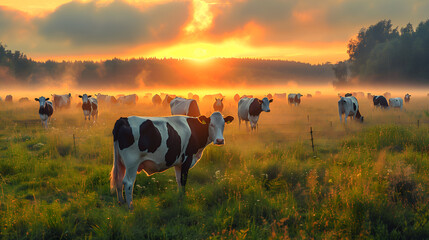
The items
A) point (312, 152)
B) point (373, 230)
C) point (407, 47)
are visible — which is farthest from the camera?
point (407, 47)

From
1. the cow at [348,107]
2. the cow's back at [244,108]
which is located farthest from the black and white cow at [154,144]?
the cow at [348,107]

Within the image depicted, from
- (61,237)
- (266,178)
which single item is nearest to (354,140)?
(266,178)

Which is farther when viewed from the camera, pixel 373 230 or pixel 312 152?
pixel 312 152

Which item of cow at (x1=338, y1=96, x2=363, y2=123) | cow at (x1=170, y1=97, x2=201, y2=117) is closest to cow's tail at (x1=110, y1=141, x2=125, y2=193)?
cow at (x1=170, y1=97, x2=201, y2=117)

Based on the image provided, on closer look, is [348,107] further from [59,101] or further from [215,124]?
[59,101]

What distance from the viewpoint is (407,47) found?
202 feet

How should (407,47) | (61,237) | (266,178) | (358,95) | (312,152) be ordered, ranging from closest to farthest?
(61,237) → (266,178) → (312,152) → (358,95) → (407,47)

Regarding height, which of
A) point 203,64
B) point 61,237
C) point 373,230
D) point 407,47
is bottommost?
point 373,230

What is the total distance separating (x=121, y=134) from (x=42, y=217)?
191 centimetres

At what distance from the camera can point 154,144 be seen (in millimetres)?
6344

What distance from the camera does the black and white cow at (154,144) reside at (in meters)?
6.11

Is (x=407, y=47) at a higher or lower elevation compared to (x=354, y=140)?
higher

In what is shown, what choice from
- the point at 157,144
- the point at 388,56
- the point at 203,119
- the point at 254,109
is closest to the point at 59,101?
the point at 254,109

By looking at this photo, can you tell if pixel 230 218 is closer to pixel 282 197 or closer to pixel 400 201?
pixel 282 197
